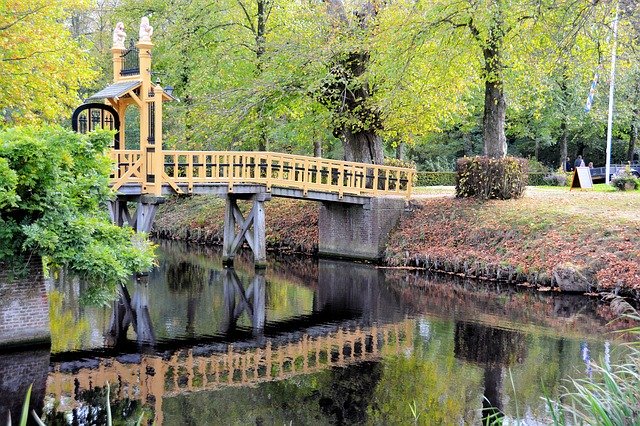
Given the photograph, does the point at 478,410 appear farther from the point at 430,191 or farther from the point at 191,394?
the point at 430,191

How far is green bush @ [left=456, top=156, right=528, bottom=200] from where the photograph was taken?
894 inches

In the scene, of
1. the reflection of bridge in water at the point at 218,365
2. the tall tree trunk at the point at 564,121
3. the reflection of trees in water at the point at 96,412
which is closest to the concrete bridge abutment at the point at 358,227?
the reflection of bridge in water at the point at 218,365

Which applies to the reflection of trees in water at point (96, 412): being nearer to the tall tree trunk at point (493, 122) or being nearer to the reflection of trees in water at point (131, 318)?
the reflection of trees in water at point (131, 318)

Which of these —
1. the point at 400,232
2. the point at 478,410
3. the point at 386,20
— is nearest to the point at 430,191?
the point at 400,232

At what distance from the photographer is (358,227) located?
77.6 ft

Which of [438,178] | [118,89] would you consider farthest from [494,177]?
[438,178]

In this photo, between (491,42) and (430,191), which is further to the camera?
(430,191)

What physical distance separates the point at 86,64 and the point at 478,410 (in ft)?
43.6

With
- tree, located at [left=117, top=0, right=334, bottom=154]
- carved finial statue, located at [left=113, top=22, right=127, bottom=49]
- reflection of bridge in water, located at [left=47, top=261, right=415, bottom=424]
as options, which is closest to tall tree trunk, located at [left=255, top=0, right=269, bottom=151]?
tree, located at [left=117, top=0, right=334, bottom=154]

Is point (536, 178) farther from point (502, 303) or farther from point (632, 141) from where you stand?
point (502, 303)

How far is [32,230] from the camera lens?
10.7 m

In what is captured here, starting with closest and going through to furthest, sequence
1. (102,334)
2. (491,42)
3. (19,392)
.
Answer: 1. (19,392)
2. (102,334)
3. (491,42)

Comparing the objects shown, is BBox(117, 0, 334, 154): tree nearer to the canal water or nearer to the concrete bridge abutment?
the concrete bridge abutment

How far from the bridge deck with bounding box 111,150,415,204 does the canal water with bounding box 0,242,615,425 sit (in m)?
2.43
